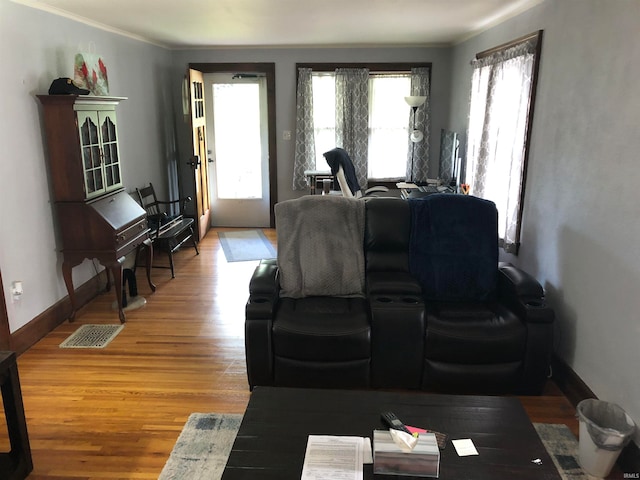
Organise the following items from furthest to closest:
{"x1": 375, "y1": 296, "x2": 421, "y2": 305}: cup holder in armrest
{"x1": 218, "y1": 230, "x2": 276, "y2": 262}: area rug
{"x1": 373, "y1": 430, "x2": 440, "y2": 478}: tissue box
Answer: {"x1": 218, "y1": 230, "x2": 276, "y2": 262}: area rug < {"x1": 375, "y1": 296, "x2": 421, "y2": 305}: cup holder in armrest < {"x1": 373, "y1": 430, "x2": 440, "y2": 478}: tissue box

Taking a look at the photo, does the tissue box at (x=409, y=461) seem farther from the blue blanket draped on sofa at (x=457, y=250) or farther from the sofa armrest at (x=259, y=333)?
the blue blanket draped on sofa at (x=457, y=250)

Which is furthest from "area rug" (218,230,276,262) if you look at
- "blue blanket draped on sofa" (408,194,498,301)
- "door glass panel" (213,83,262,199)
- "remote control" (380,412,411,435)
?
"remote control" (380,412,411,435)

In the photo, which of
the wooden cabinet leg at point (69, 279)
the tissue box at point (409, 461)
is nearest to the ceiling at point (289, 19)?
the wooden cabinet leg at point (69, 279)

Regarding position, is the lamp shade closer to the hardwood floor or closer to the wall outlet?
the hardwood floor

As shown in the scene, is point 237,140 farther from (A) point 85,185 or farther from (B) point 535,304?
(B) point 535,304

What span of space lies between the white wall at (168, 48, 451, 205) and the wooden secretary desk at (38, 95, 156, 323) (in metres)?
2.40

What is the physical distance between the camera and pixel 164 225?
4.93 metres

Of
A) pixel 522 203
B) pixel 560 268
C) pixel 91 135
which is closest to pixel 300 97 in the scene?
pixel 91 135

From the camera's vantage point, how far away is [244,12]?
3773 millimetres

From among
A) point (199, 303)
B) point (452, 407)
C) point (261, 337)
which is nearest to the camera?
point (452, 407)

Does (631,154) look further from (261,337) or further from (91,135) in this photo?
(91,135)

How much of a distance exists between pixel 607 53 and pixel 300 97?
415cm

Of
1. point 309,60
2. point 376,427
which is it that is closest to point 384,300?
point 376,427

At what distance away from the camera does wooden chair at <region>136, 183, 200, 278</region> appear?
4773mm
